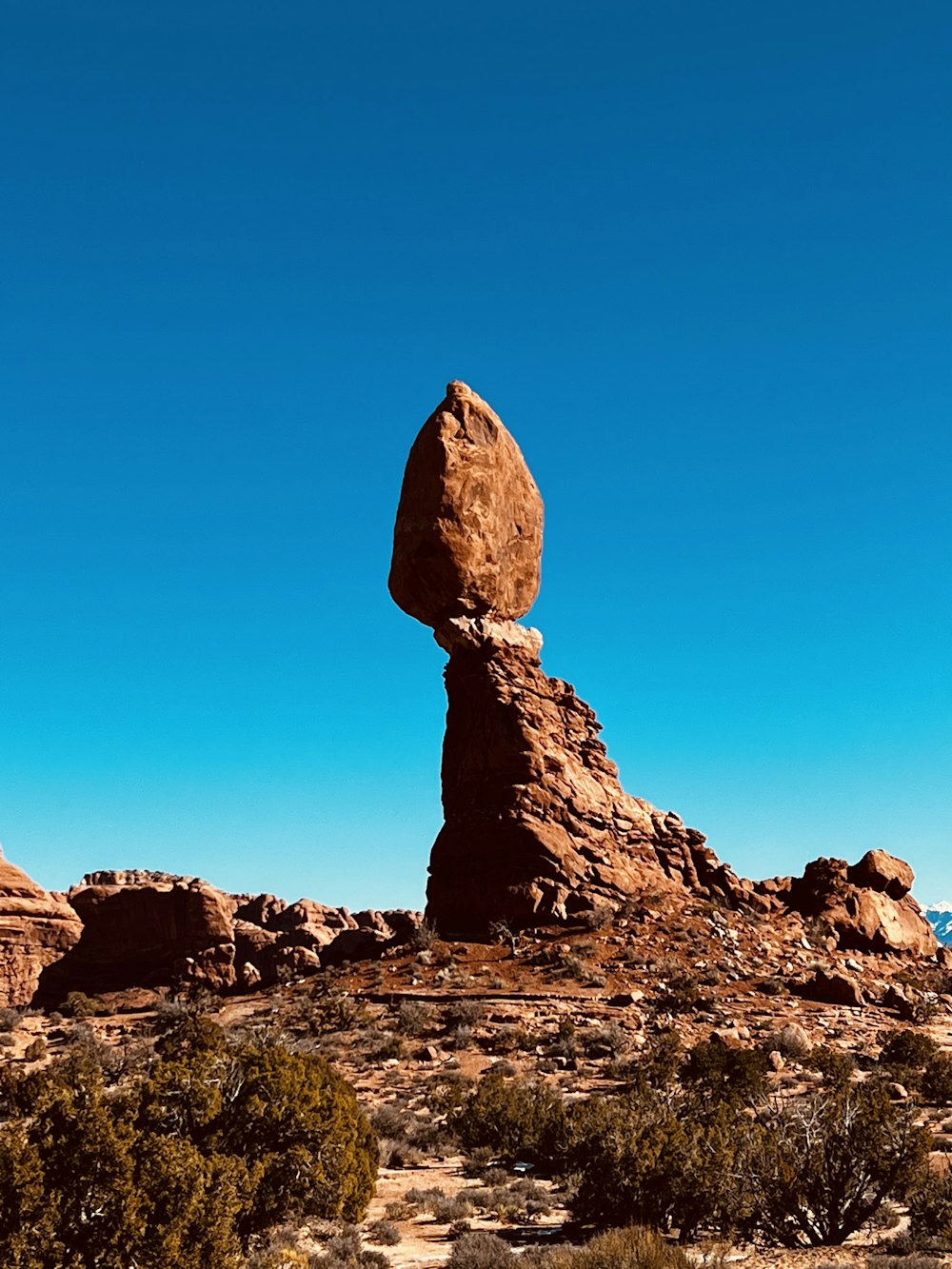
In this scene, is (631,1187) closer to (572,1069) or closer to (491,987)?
(572,1069)

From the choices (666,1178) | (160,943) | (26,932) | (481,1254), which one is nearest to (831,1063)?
(666,1178)

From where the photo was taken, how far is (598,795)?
4497 centimetres

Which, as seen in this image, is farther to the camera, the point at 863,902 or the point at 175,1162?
the point at 863,902

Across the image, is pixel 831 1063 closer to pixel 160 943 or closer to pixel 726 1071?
pixel 726 1071

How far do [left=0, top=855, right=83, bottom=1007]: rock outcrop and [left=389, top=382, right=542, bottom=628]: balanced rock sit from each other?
906 inches

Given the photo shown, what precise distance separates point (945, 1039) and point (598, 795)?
1600cm

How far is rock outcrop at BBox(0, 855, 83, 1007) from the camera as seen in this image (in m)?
50.0

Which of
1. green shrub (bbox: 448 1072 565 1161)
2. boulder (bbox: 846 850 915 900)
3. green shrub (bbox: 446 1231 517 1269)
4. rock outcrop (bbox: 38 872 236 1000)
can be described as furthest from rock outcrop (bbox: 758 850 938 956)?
green shrub (bbox: 446 1231 517 1269)

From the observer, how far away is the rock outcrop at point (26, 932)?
4997cm

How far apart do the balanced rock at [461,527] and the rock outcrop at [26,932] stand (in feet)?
75.5

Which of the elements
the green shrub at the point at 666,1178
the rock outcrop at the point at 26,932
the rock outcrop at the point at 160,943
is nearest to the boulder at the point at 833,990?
the green shrub at the point at 666,1178

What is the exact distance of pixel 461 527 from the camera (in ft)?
157

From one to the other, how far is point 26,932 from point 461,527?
28.2 metres

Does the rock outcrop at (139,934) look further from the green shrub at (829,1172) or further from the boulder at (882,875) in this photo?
the green shrub at (829,1172)
